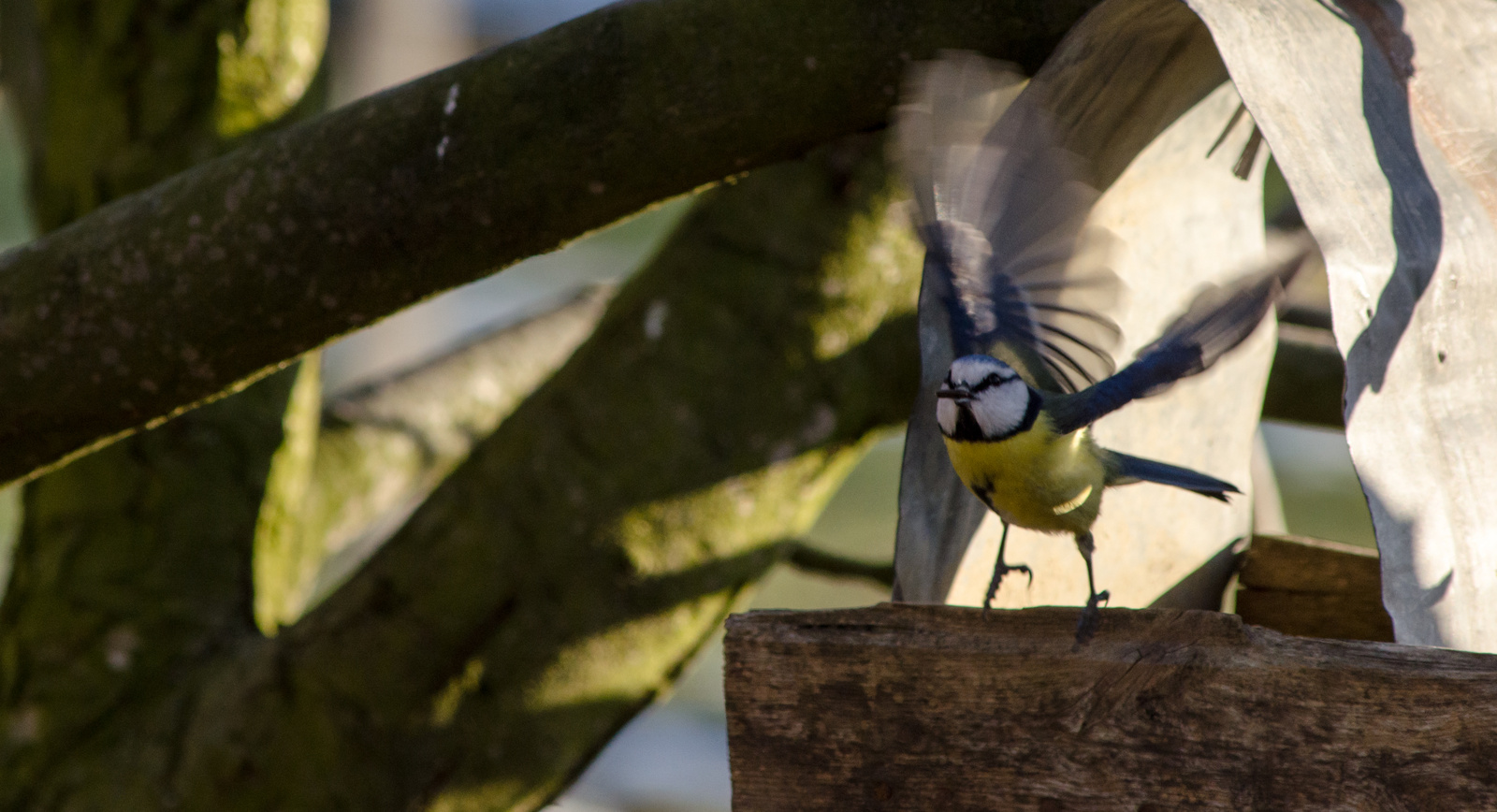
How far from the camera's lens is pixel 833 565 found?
2.05m

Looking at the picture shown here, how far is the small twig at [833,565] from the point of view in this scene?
1993 mm

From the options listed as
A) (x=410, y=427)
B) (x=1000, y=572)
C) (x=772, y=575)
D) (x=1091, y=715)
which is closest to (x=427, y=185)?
(x=1000, y=572)

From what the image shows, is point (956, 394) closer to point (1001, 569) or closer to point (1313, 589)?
point (1001, 569)

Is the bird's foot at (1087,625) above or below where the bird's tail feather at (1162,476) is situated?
below

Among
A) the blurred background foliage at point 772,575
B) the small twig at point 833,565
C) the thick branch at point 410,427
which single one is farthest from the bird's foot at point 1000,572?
the blurred background foliage at point 772,575

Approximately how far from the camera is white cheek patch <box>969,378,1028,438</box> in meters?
1.02

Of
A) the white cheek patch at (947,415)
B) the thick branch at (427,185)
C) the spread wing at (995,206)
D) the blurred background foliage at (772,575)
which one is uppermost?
the blurred background foliage at (772,575)

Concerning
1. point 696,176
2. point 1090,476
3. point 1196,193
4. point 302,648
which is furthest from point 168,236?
point 1196,193

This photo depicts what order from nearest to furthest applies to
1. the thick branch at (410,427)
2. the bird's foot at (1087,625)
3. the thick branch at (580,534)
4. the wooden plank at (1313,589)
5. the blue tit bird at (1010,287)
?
the bird's foot at (1087,625) → the blue tit bird at (1010,287) → the wooden plank at (1313,589) → the thick branch at (580,534) → the thick branch at (410,427)

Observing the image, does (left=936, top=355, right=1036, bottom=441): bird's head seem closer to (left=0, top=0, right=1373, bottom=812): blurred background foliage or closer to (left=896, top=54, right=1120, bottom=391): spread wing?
(left=896, top=54, right=1120, bottom=391): spread wing

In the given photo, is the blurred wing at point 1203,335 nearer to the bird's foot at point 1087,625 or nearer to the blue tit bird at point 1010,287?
the blue tit bird at point 1010,287

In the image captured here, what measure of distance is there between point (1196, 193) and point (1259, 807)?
0.72m

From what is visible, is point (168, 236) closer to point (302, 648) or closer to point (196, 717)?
point (302, 648)

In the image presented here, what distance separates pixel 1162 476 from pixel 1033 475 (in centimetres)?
13
